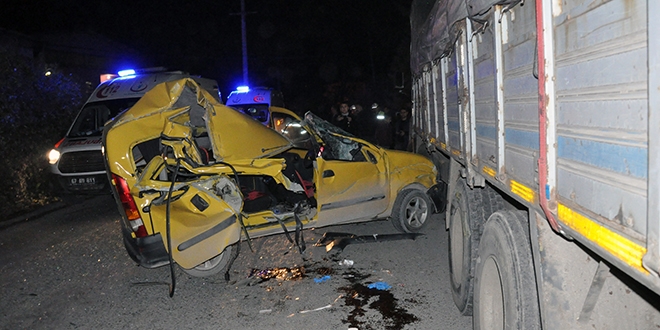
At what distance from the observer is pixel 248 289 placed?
5363 mm

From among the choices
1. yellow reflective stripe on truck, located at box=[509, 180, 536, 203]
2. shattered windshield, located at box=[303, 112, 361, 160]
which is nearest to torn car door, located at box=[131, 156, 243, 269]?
shattered windshield, located at box=[303, 112, 361, 160]

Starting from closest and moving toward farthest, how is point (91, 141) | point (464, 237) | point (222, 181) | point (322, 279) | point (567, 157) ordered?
point (567, 157)
point (464, 237)
point (222, 181)
point (322, 279)
point (91, 141)

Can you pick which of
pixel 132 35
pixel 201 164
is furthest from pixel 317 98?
pixel 201 164

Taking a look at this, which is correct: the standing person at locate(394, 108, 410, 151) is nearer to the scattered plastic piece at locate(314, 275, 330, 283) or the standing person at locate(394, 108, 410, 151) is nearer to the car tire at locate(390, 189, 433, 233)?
the car tire at locate(390, 189, 433, 233)

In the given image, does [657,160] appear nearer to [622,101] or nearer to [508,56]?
[622,101]

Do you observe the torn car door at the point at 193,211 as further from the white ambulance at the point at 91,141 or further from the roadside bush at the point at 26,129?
the roadside bush at the point at 26,129

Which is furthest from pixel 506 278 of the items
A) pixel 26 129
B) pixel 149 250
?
pixel 26 129

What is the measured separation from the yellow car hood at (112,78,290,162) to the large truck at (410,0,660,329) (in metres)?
2.74

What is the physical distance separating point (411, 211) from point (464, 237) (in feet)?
10.2

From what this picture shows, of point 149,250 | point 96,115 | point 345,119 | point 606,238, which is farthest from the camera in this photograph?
point 345,119

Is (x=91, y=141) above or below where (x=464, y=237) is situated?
above

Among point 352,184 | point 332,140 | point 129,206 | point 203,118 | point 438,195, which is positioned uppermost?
point 203,118

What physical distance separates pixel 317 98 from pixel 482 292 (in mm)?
35169

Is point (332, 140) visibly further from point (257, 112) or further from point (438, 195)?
point (257, 112)
